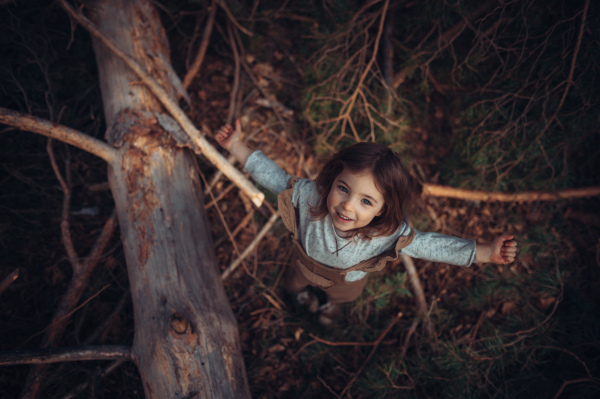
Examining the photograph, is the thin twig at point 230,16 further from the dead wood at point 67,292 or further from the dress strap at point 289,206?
the dead wood at point 67,292

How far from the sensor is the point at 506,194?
2.64 metres

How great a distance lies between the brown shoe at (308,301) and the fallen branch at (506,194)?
56.8 inches

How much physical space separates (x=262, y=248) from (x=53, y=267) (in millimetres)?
1671

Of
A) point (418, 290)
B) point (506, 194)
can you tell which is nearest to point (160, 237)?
point (418, 290)

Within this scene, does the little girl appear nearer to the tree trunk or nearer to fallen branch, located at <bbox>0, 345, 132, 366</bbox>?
the tree trunk

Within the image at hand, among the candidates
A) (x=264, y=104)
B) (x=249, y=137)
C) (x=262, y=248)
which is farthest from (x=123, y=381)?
(x=264, y=104)

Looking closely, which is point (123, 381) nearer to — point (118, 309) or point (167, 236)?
point (118, 309)

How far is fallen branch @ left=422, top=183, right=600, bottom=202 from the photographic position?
2.62 metres

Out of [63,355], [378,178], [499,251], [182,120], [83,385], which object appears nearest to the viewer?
[378,178]

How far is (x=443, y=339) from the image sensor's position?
8.27ft

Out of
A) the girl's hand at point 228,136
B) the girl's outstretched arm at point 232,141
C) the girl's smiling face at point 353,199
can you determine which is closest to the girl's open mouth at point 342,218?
the girl's smiling face at point 353,199

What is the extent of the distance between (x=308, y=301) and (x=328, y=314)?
0.21 meters

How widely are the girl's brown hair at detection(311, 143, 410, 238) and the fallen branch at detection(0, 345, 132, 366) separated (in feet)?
4.79

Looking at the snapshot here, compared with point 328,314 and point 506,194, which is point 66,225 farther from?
point 506,194
